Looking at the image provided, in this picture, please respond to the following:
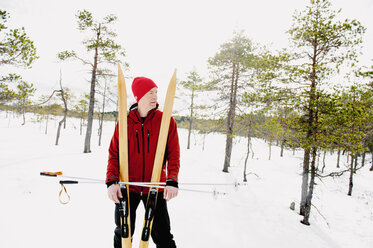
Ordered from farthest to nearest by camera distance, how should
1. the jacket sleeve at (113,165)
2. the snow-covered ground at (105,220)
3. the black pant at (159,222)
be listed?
the snow-covered ground at (105,220) → the black pant at (159,222) → the jacket sleeve at (113,165)

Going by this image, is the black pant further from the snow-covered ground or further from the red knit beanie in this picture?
the snow-covered ground

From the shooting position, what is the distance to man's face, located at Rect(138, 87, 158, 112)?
1.83m

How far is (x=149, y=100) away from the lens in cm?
184

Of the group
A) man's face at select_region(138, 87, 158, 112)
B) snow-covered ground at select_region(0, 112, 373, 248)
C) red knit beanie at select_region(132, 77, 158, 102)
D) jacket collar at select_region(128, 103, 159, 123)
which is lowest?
snow-covered ground at select_region(0, 112, 373, 248)

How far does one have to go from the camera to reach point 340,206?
444 inches

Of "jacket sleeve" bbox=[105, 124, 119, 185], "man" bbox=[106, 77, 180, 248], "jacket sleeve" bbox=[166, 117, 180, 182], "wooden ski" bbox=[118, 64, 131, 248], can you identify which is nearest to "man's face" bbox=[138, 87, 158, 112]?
"man" bbox=[106, 77, 180, 248]

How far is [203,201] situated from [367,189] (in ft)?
65.9

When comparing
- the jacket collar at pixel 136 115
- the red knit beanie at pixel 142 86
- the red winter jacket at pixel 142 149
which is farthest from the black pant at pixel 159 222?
the red knit beanie at pixel 142 86

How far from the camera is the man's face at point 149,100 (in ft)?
6.01

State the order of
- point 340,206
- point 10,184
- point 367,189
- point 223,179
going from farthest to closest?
1. point 367,189
2. point 340,206
3. point 223,179
4. point 10,184

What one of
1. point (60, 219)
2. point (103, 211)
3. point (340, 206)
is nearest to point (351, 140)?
point (103, 211)

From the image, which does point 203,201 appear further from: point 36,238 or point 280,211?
point 36,238

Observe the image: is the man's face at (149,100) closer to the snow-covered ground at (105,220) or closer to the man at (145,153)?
the man at (145,153)

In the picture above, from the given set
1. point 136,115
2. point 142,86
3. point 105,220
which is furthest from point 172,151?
point 105,220
